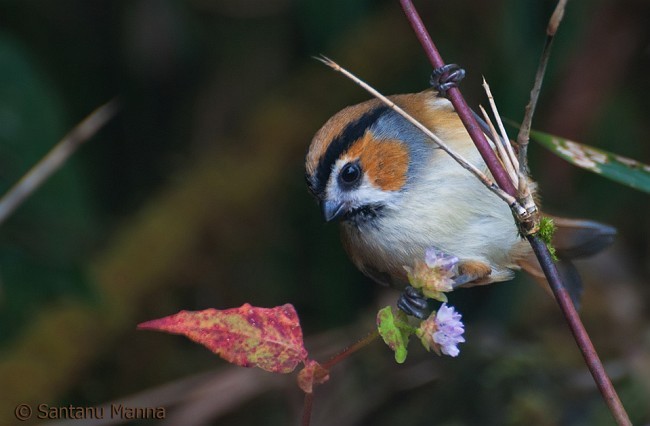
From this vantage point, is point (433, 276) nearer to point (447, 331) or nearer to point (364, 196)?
point (447, 331)

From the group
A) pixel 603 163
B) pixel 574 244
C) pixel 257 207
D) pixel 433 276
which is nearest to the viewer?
pixel 433 276

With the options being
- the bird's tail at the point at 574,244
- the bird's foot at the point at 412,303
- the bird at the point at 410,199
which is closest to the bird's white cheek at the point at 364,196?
the bird at the point at 410,199

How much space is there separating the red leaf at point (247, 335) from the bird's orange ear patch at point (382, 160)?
1005mm

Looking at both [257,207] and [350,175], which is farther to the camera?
[257,207]

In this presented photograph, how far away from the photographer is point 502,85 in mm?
3018

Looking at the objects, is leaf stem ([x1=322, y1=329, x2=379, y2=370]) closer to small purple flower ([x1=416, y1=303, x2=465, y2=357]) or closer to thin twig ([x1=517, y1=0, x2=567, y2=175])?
small purple flower ([x1=416, y1=303, x2=465, y2=357])

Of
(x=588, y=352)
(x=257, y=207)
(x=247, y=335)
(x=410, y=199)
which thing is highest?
(x=257, y=207)

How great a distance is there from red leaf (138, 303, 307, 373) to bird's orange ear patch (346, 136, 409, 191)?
100cm

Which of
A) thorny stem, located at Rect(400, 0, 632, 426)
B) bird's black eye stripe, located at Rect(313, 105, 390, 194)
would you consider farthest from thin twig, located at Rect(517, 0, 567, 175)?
bird's black eye stripe, located at Rect(313, 105, 390, 194)

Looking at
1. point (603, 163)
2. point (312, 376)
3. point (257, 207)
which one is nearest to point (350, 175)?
point (603, 163)

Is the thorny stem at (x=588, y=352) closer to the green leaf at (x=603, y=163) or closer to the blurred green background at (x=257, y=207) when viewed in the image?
the green leaf at (x=603, y=163)

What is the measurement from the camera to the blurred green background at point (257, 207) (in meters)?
2.84

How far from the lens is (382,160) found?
7.03ft

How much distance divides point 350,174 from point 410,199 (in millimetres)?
158
